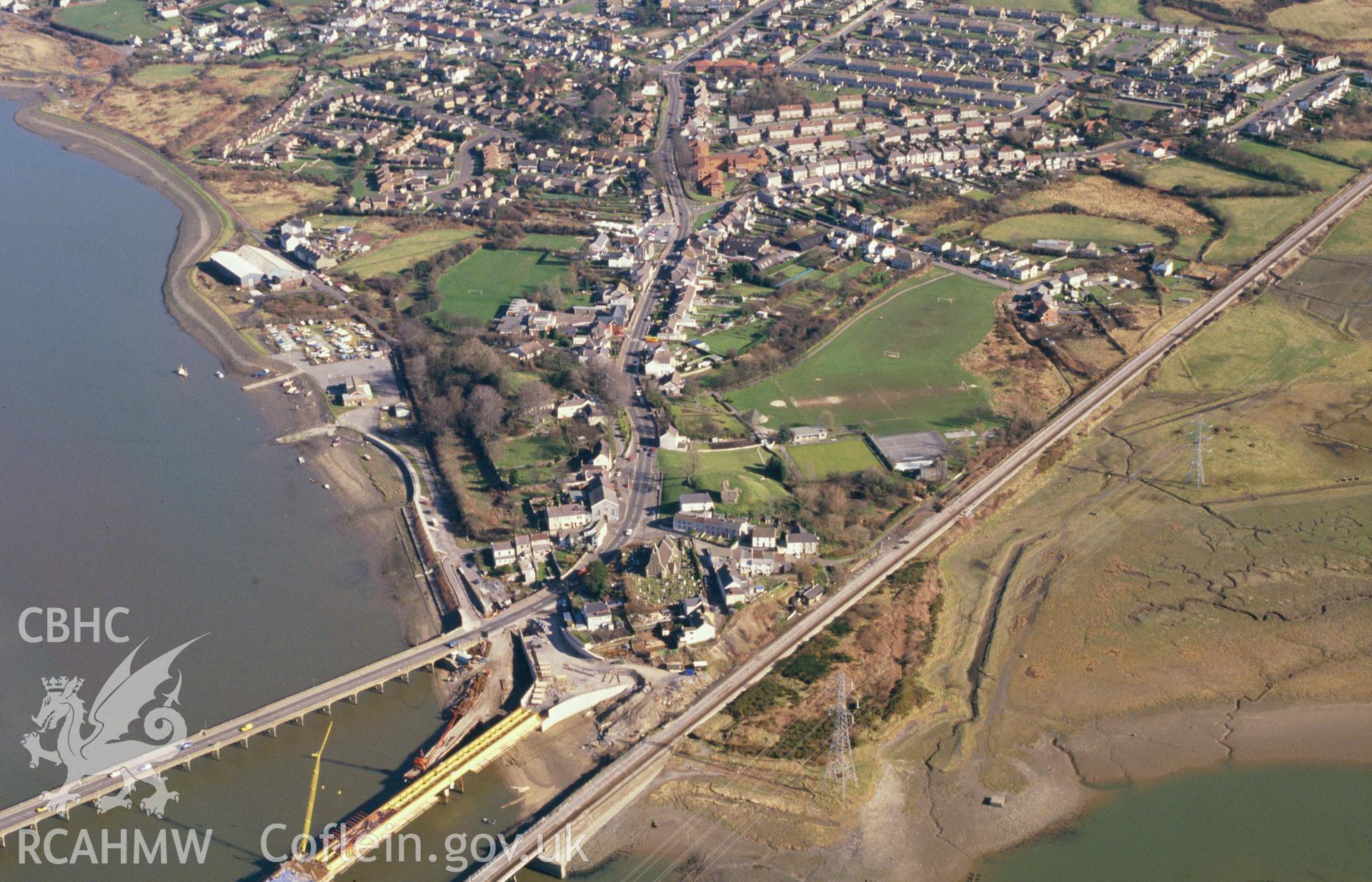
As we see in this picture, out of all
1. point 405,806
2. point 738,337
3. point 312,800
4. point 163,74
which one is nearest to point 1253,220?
point 738,337

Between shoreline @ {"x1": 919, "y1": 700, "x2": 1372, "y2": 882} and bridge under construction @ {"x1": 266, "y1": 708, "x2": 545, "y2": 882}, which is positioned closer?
bridge under construction @ {"x1": 266, "y1": 708, "x2": 545, "y2": 882}

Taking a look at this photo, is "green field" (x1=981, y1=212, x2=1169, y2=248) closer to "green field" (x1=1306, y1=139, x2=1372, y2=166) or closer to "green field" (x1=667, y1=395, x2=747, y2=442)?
"green field" (x1=1306, y1=139, x2=1372, y2=166)

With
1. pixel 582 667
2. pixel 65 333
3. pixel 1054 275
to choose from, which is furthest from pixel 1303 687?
pixel 65 333

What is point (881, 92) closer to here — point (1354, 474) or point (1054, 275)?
point (1054, 275)

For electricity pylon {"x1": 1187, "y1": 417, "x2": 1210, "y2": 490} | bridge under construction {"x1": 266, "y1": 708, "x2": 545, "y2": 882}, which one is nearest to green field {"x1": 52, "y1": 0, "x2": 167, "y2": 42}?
bridge under construction {"x1": 266, "y1": 708, "x2": 545, "y2": 882}

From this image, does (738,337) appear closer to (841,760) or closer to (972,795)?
(841,760)

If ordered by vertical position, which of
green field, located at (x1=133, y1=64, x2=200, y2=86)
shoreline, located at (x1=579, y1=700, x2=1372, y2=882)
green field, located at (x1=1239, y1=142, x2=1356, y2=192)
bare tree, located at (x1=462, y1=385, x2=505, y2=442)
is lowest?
green field, located at (x1=1239, y1=142, x2=1356, y2=192)
